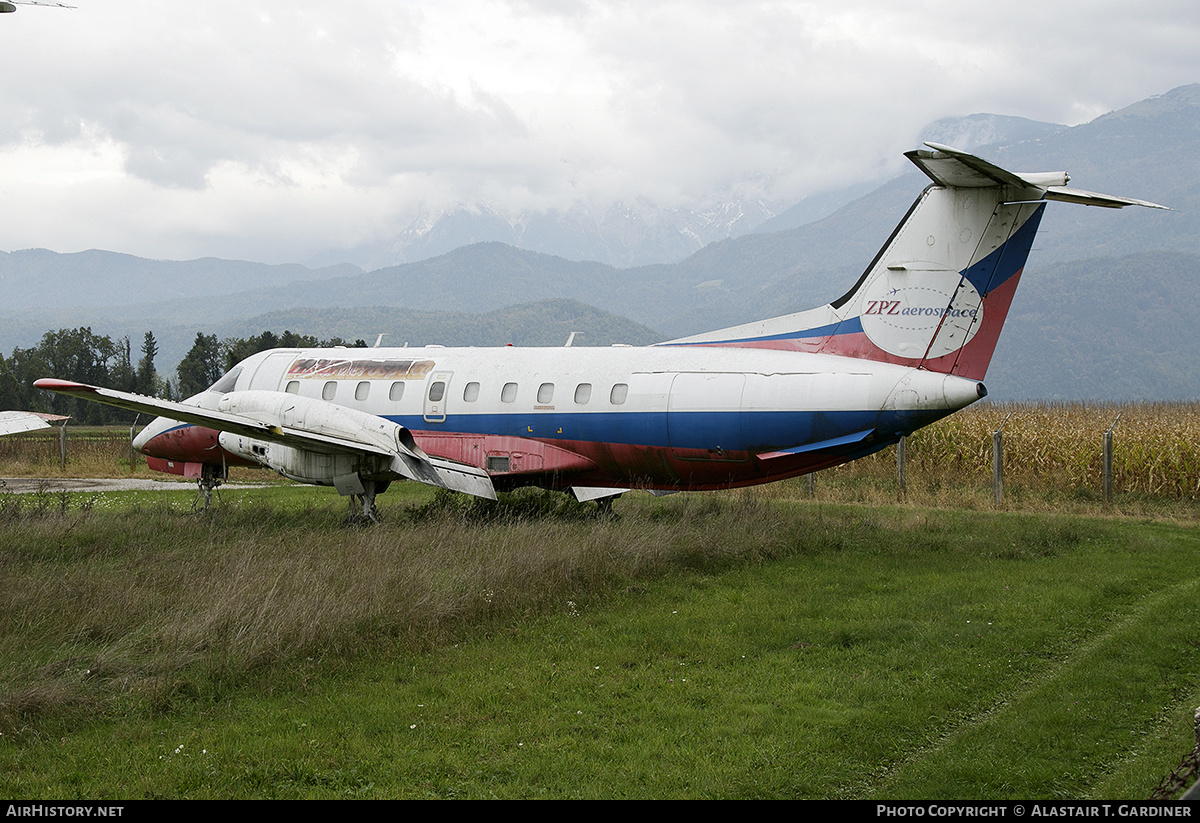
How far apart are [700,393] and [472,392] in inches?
175

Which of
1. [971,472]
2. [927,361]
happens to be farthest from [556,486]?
[971,472]

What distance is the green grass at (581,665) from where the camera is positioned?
583cm

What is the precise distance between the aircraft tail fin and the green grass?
123 inches

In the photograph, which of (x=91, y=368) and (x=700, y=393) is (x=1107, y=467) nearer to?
(x=700, y=393)

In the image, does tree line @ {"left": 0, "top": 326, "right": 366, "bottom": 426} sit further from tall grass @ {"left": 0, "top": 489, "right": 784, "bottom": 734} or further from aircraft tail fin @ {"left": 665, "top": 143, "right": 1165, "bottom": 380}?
aircraft tail fin @ {"left": 665, "top": 143, "right": 1165, "bottom": 380}

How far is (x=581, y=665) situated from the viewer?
8.20 meters

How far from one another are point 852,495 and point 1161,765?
650 inches

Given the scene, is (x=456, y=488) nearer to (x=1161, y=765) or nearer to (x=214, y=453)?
(x=214, y=453)

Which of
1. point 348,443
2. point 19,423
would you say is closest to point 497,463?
point 348,443

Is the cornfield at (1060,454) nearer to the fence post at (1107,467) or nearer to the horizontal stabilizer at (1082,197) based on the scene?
the fence post at (1107,467)

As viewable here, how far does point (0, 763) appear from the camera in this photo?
18.8 feet

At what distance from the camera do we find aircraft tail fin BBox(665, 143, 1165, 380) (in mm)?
12562

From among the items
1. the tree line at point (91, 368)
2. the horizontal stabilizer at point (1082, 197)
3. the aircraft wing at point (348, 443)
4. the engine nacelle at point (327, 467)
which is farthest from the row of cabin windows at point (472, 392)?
the tree line at point (91, 368)

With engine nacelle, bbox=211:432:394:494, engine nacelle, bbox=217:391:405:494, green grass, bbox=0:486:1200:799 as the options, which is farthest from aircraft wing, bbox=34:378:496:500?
green grass, bbox=0:486:1200:799
